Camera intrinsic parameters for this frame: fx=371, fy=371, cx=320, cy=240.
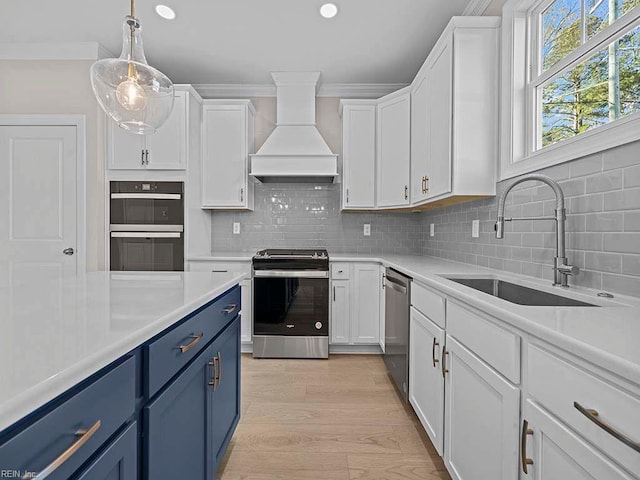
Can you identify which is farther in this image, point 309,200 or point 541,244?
point 309,200

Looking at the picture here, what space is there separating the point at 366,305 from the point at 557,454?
2.53 meters

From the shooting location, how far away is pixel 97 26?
2979mm

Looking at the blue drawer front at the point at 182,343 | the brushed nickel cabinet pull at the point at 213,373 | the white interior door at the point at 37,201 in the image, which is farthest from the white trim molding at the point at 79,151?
the brushed nickel cabinet pull at the point at 213,373

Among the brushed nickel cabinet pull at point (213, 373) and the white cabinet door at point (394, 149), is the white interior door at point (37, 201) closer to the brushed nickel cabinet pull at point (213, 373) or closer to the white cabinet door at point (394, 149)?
the brushed nickel cabinet pull at point (213, 373)

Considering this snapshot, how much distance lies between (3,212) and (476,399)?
158 inches

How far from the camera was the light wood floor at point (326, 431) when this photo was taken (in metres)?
1.79

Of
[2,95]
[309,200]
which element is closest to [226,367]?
[309,200]

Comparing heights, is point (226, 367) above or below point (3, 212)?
below

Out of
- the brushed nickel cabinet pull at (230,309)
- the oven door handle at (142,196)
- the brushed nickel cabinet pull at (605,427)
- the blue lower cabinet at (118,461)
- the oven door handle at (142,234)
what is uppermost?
the oven door handle at (142,196)

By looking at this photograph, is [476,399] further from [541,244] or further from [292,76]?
[292,76]

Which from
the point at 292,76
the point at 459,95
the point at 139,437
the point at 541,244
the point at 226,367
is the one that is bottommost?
the point at 226,367

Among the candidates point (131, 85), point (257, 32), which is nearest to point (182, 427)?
point (131, 85)

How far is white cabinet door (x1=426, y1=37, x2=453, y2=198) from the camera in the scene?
2.35 metres

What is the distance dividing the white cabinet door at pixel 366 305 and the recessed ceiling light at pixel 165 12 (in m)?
2.45
